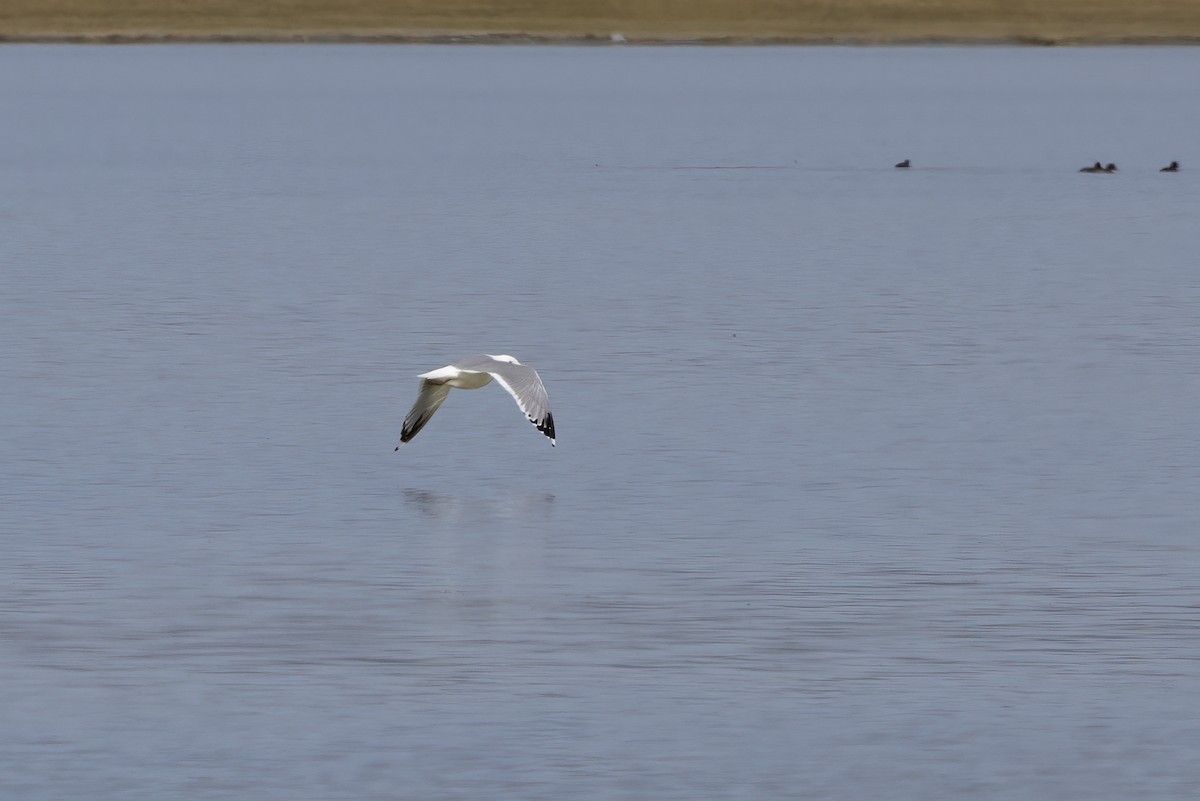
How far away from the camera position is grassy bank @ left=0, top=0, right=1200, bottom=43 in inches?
4919

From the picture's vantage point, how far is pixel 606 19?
428ft

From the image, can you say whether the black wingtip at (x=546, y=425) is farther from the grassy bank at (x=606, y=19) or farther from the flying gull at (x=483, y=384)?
the grassy bank at (x=606, y=19)

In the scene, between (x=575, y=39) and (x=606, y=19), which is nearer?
(x=606, y=19)

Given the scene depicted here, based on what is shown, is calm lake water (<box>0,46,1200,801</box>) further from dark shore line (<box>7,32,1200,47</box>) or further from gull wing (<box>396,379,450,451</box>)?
dark shore line (<box>7,32,1200,47</box>)

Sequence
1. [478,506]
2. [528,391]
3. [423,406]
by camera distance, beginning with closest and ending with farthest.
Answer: [478,506], [528,391], [423,406]

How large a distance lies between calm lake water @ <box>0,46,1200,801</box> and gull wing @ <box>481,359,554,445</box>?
45cm

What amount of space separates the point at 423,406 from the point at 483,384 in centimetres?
45

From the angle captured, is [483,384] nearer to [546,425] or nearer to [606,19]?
[546,425]

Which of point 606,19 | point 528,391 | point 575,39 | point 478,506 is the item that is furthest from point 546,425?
point 575,39

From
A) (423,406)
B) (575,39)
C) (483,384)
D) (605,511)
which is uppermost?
(575,39)

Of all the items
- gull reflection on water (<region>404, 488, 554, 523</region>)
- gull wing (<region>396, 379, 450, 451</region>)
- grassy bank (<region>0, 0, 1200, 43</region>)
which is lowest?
gull reflection on water (<region>404, 488, 554, 523</region>)

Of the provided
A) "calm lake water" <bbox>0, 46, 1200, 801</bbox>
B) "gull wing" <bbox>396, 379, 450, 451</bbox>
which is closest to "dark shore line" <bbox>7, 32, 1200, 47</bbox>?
"calm lake water" <bbox>0, 46, 1200, 801</bbox>

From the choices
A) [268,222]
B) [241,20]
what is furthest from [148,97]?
[268,222]

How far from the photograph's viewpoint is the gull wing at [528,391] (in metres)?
15.3
